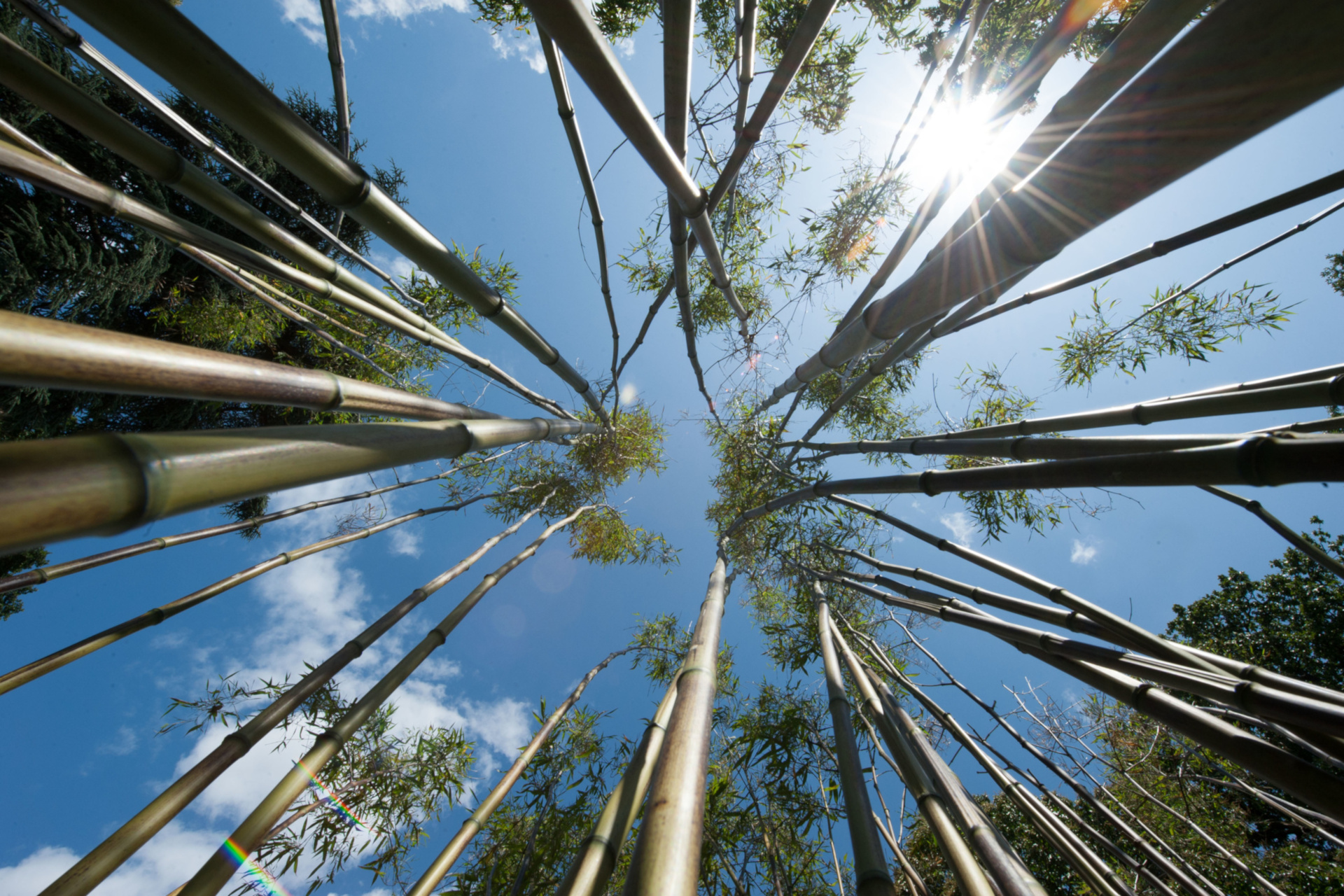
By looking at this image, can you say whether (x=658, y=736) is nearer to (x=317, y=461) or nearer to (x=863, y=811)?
(x=863, y=811)

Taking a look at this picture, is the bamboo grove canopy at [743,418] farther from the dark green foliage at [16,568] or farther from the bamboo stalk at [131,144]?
the dark green foliage at [16,568]

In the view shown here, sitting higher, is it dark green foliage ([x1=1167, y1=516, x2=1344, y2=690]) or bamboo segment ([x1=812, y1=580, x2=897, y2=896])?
bamboo segment ([x1=812, y1=580, x2=897, y2=896])

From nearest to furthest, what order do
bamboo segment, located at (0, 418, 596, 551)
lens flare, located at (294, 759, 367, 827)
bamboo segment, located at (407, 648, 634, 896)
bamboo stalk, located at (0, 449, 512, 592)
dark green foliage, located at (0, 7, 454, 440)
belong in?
bamboo segment, located at (0, 418, 596, 551)
bamboo segment, located at (407, 648, 634, 896)
bamboo stalk, located at (0, 449, 512, 592)
lens flare, located at (294, 759, 367, 827)
dark green foliage, located at (0, 7, 454, 440)

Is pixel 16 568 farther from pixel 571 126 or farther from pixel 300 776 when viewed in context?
pixel 571 126

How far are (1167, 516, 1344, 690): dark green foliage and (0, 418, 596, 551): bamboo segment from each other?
8.29 metres

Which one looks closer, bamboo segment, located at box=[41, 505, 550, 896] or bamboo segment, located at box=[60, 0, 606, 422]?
bamboo segment, located at box=[60, 0, 606, 422]

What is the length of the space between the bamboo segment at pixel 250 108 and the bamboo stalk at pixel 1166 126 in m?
1.37

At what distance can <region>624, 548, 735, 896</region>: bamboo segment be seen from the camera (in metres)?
0.83

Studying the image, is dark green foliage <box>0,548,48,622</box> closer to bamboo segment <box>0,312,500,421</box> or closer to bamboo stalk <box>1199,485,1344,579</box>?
bamboo segment <box>0,312,500,421</box>

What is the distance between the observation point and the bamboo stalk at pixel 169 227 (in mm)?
1121

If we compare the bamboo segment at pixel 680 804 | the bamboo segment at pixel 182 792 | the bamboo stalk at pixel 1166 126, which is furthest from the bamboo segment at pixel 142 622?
the bamboo stalk at pixel 1166 126

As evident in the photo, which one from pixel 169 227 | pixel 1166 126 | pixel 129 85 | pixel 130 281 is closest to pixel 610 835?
pixel 1166 126

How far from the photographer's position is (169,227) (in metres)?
1.36

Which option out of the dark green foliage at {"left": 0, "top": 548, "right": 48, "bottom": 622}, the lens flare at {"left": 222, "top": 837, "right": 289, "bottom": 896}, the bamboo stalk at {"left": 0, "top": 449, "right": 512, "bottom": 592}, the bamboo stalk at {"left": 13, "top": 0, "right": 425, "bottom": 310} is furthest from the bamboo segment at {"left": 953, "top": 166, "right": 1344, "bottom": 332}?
the dark green foliage at {"left": 0, "top": 548, "right": 48, "bottom": 622}
